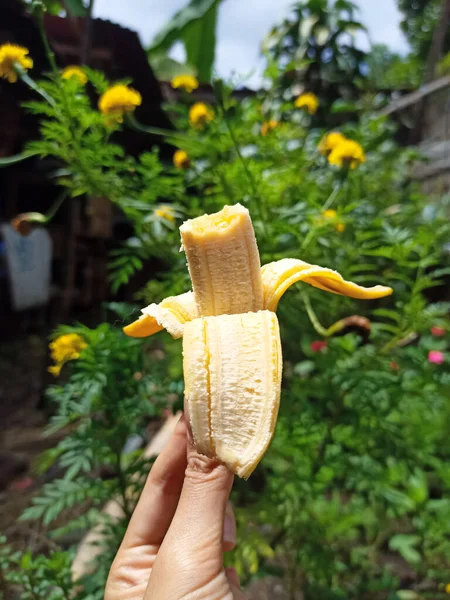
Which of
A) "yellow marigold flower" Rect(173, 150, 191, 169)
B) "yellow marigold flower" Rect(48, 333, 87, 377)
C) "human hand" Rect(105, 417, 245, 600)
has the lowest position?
"human hand" Rect(105, 417, 245, 600)

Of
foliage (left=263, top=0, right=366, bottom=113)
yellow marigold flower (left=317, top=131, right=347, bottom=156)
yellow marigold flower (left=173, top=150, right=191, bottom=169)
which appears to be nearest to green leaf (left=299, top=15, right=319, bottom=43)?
foliage (left=263, top=0, right=366, bottom=113)

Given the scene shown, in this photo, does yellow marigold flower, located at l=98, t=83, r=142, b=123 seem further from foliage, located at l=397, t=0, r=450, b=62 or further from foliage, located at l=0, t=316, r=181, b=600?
foliage, located at l=397, t=0, r=450, b=62

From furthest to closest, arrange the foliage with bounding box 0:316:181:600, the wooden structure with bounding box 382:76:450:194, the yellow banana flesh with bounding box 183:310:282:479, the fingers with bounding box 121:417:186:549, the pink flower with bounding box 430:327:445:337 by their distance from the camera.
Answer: the wooden structure with bounding box 382:76:450:194, the pink flower with bounding box 430:327:445:337, the foliage with bounding box 0:316:181:600, the fingers with bounding box 121:417:186:549, the yellow banana flesh with bounding box 183:310:282:479

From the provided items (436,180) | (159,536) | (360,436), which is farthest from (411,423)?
(436,180)

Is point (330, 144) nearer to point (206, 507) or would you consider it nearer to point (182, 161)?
point (182, 161)

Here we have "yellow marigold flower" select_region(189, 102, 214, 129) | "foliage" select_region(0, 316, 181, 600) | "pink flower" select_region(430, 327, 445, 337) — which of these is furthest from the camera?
"pink flower" select_region(430, 327, 445, 337)

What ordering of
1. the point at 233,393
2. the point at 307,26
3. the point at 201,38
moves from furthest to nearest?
the point at 307,26 < the point at 201,38 < the point at 233,393

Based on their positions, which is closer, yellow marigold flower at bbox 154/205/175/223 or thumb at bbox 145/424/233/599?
thumb at bbox 145/424/233/599

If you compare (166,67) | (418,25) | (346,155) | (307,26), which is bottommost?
(346,155)

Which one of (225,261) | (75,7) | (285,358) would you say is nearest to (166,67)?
(75,7)
